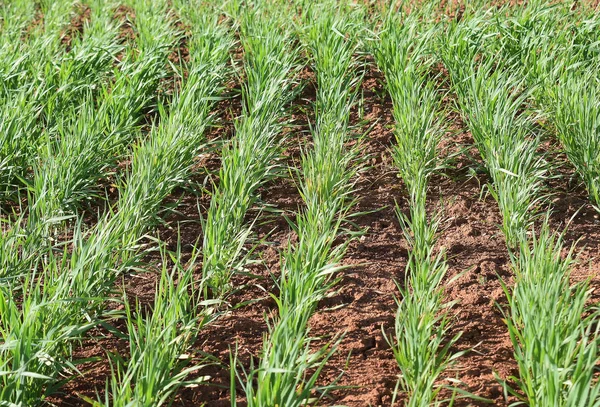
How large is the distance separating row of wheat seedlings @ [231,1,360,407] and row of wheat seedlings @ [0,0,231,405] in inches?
18.7

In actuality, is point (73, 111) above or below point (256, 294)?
above

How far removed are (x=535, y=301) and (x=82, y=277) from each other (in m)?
1.24

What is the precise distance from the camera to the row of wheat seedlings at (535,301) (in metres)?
2.02

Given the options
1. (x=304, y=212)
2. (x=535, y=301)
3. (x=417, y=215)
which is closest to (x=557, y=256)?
(x=535, y=301)

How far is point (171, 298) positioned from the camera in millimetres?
2404

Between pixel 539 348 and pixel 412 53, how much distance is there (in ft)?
7.10

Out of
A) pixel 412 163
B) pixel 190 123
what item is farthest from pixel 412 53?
pixel 190 123

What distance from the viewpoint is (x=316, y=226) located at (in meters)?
2.85

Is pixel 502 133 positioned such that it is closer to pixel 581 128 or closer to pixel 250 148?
pixel 581 128

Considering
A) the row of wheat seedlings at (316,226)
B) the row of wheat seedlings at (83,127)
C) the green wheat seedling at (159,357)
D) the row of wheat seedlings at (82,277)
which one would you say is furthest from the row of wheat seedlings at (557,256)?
the row of wheat seedlings at (83,127)

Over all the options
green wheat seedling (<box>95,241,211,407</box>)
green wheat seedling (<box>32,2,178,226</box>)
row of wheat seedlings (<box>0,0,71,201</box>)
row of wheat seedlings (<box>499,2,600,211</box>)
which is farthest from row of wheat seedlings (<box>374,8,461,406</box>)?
row of wheat seedlings (<box>0,0,71,201</box>)

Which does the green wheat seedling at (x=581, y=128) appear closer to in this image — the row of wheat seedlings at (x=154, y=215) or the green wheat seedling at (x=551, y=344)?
the green wheat seedling at (x=551, y=344)

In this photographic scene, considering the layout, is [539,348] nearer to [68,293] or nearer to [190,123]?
[68,293]

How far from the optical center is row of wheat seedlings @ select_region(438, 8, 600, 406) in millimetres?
2018
